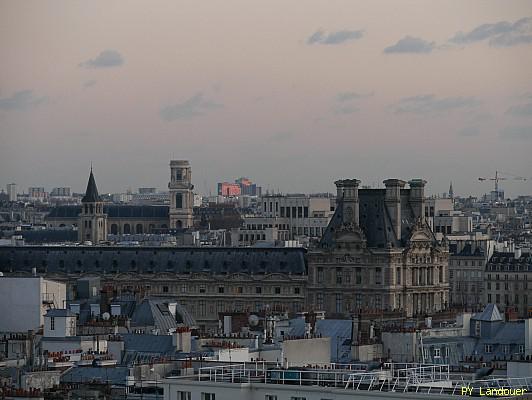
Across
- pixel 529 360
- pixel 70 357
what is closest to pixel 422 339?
pixel 70 357

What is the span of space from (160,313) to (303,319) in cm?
764

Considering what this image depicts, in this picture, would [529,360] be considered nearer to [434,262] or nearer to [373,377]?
[373,377]

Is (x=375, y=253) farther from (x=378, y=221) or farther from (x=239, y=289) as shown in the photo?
(x=239, y=289)

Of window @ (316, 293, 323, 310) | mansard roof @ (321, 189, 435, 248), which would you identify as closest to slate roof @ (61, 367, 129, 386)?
window @ (316, 293, 323, 310)

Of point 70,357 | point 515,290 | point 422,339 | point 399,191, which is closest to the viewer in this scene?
point 70,357

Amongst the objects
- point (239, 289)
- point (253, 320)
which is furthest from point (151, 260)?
point (253, 320)

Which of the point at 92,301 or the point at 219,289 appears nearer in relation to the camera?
the point at 92,301

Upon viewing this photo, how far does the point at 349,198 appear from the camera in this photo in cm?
14475

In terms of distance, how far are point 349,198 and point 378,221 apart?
7.50ft

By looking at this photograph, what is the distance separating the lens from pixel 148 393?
55500 millimetres

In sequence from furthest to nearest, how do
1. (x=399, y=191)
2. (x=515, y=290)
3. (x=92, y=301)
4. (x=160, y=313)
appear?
(x=515, y=290), (x=399, y=191), (x=92, y=301), (x=160, y=313)

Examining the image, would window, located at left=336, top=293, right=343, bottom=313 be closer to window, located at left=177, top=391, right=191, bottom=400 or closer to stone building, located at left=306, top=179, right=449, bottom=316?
stone building, located at left=306, top=179, right=449, bottom=316

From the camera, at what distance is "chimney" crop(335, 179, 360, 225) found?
14438 cm

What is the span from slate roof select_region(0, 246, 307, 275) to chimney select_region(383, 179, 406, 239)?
676 cm
